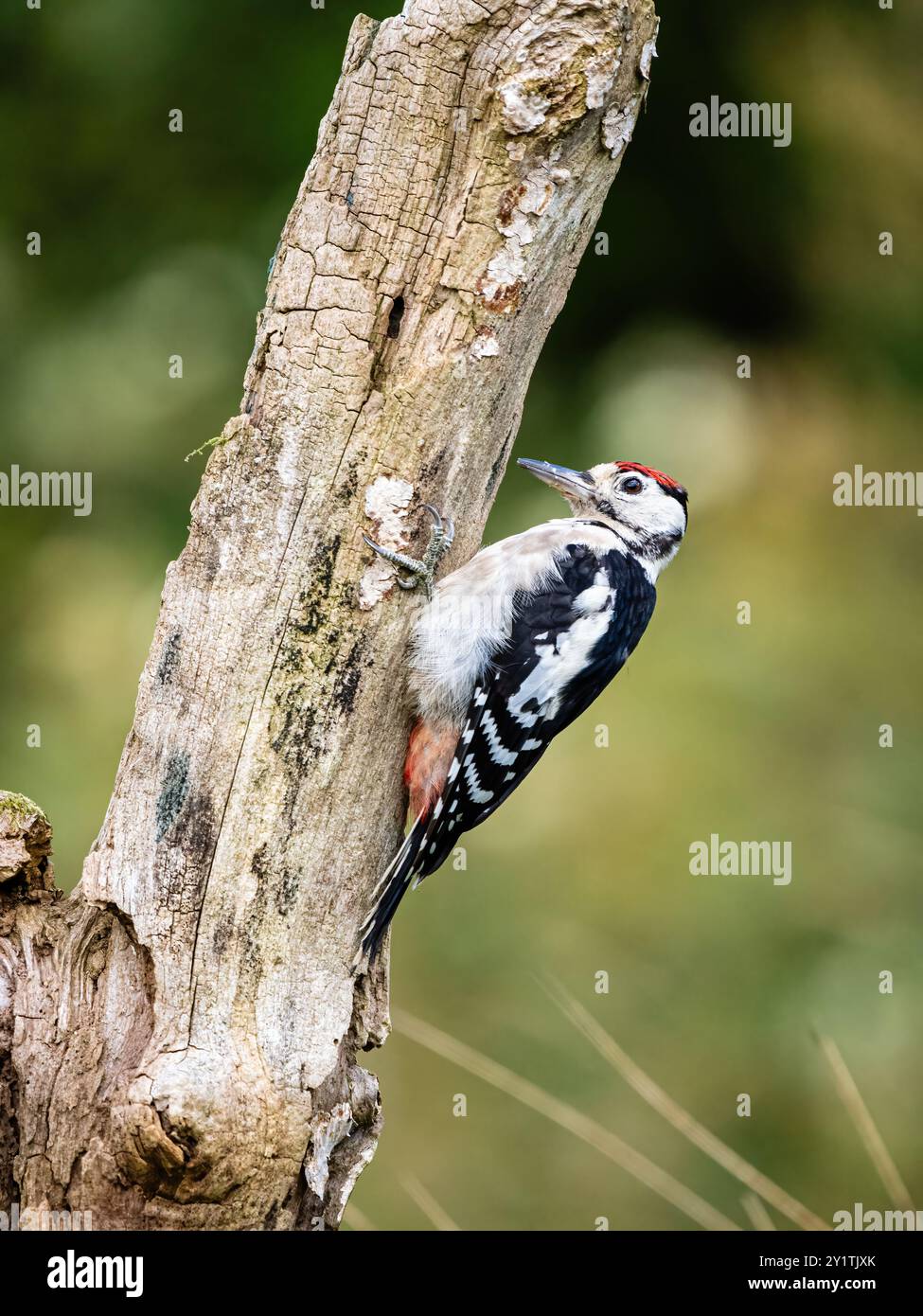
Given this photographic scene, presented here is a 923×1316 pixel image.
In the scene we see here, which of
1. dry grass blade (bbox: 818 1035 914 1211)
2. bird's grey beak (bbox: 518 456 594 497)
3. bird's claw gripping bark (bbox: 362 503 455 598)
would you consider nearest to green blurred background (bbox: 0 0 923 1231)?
bird's grey beak (bbox: 518 456 594 497)

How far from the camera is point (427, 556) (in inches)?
117

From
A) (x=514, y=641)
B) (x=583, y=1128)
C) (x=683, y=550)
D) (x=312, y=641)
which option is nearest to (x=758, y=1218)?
(x=583, y=1128)

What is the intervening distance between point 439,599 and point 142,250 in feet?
11.9

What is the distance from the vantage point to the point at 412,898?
217 inches

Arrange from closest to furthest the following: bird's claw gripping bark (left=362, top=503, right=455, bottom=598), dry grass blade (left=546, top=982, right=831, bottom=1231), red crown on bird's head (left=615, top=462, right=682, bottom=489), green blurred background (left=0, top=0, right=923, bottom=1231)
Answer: bird's claw gripping bark (left=362, top=503, right=455, bottom=598) < dry grass blade (left=546, top=982, right=831, bottom=1231) < red crown on bird's head (left=615, top=462, right=682, bottom=489) < green blurred background (left=0, top=0, right=923, bottom=1231)

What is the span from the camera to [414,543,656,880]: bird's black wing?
3.26 meters

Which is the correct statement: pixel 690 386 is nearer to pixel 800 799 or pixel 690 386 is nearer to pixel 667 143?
pixel 667 143

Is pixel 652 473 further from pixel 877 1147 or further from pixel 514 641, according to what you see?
pixel 877 1147

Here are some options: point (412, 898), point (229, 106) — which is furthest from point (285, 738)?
point (229, 106)

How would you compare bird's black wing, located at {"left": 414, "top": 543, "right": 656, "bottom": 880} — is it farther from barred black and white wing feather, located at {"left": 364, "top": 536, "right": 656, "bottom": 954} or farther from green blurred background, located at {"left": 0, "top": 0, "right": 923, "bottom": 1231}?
green blurred background, located at {"left": 0, "top": 0, "right": 923, "bottom": 1231}

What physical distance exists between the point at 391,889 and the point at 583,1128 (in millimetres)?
959

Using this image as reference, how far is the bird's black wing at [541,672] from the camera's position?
326 cm

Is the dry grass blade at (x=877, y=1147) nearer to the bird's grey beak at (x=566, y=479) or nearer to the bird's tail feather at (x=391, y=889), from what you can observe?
the bird's tail feather at (x=391, y=889)

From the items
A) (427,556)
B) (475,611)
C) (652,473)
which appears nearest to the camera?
(427,556)
